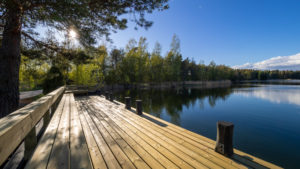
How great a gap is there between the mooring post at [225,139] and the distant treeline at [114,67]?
684 centimetres

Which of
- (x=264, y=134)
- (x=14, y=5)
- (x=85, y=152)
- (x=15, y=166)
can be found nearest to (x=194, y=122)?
(x=264, y=134)

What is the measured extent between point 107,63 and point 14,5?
36867mm

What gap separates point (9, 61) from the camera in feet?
15.3

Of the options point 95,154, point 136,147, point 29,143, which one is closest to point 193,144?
point 136,147

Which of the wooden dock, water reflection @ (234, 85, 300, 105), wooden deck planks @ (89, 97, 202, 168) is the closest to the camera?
the wooden dock

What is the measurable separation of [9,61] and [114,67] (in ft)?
124

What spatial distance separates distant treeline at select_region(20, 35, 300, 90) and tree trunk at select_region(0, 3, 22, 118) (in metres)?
2.21

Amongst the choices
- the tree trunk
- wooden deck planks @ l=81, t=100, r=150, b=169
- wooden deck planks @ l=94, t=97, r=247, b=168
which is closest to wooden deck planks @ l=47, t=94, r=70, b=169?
wooden deck planks @ l=81, t=100, r=150, b=169

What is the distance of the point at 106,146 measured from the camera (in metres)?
3.06

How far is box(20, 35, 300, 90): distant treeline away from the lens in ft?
24.0

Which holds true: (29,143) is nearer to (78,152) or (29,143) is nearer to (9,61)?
(78,152)

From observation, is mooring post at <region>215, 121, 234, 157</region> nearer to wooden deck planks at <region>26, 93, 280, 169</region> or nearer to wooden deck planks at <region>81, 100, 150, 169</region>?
wooden deck planks at <region>26, 93, 280, 169</region>

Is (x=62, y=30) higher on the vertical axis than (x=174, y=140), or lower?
higher

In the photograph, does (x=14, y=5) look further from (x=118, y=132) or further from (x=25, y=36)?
(x=118, y=132)
